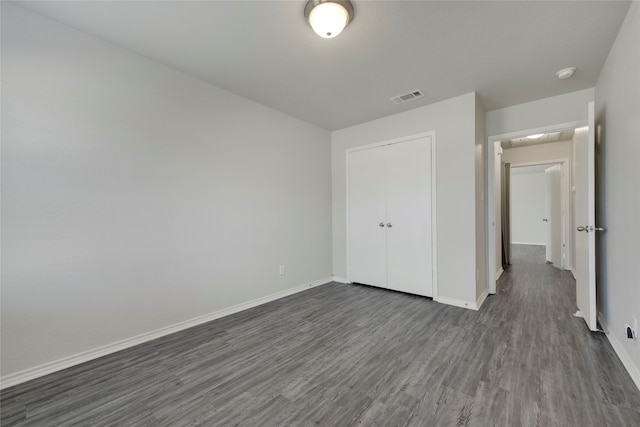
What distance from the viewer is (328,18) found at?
5.63 feet

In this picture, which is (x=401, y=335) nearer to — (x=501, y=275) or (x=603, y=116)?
(x=603, y=116)

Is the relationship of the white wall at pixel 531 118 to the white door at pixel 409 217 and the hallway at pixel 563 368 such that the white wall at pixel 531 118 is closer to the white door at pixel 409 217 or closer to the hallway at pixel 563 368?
the hallway at pixel 563 368

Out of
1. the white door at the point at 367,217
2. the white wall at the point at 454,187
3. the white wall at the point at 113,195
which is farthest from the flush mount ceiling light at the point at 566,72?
the white wall at the point at 113,195

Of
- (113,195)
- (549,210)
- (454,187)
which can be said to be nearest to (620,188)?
(454,187)

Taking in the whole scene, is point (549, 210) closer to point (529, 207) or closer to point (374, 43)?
point (529, 207)

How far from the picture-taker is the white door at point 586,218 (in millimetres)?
2312

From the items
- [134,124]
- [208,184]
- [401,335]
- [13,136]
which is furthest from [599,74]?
[13,136]

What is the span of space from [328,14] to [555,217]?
6148 millimetres

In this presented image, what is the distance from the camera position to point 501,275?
181 inches

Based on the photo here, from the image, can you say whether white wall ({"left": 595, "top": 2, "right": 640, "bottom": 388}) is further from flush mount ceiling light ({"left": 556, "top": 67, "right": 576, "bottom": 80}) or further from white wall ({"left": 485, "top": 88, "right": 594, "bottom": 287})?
white wall ({"left": 485, "top": 88, "right": 594, "bottom": 287})

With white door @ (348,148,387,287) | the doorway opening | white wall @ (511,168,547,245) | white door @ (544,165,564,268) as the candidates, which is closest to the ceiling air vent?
white door @ (348,148,387,287)

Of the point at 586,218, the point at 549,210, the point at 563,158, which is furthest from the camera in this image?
the point at 549,210

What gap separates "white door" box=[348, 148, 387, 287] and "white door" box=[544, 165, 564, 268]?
3.96m

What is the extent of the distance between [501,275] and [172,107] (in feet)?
18.2
